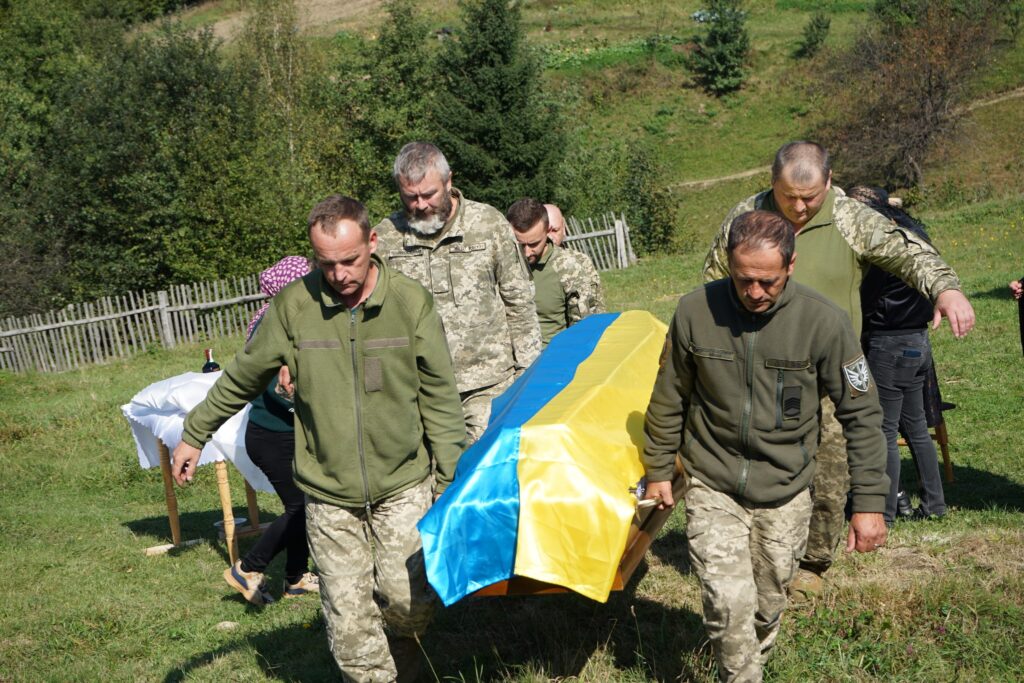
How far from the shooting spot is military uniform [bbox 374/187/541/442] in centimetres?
553

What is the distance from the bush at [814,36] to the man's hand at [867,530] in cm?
4702

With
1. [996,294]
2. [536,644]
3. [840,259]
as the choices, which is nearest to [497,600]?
[536,644]

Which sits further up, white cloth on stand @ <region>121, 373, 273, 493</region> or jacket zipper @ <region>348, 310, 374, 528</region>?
jacket zipper @ <region>348, 310, 374, 528</region>

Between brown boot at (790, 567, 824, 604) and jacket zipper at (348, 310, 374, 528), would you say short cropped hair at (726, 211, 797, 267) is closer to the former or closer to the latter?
jacket zipper at (348, 310, 374, 528)

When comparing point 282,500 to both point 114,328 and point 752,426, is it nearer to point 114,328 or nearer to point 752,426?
point 752,426

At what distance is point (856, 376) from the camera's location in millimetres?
3877

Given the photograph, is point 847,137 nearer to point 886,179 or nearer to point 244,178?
point 886,179

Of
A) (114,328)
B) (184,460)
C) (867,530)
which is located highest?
(184,460)

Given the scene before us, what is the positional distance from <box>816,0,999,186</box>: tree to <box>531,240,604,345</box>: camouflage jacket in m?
31.0

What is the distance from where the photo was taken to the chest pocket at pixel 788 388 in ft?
12.6

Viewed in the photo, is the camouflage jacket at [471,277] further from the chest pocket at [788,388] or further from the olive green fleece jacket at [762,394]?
the chest pocket at [788,388]

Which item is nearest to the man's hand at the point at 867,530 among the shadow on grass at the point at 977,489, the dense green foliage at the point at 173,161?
the shadow on grass at the point at 977,489

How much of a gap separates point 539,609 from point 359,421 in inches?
69.2

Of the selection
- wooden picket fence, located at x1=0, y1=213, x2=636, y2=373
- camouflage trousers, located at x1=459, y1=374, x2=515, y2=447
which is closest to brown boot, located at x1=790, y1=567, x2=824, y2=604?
camouflage trousers, located at x1=459, y1=374, x2=515, y2=447
